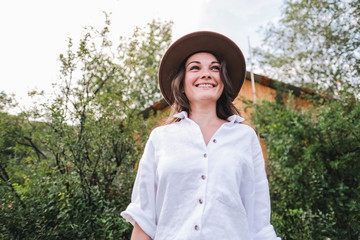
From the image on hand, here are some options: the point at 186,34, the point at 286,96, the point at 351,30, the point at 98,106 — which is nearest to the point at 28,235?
the point at 98,106

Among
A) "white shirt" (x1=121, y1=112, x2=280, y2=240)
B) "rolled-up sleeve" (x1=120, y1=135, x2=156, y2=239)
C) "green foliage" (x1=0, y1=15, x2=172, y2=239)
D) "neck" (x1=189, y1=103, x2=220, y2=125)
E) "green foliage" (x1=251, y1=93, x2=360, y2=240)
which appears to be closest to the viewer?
"white shirt" (x1=121, y1=112, x2=280, y2=240)

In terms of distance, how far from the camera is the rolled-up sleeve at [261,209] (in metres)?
1.41

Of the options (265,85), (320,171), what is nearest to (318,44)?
(265,85)

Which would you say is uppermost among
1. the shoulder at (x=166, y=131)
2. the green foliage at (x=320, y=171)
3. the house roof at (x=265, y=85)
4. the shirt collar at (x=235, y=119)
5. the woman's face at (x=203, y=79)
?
the house roof at (x=265, y=85)

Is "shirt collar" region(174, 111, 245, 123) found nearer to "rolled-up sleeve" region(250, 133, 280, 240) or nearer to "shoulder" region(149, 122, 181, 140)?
"shoulder" region(149, 122, 181, 140)

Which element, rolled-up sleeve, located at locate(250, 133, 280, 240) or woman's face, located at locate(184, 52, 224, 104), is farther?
woman's face, located at locate(184, 52, 224, 104)

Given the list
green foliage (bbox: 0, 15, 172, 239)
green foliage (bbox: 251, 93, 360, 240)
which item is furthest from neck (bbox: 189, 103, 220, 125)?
green foliage (bbox: 251, 93, 360, 240)

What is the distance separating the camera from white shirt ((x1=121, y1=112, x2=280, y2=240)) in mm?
1356

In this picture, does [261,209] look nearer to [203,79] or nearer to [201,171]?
[201,171]

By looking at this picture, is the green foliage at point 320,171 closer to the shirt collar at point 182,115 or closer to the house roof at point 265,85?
the shirt collar at point 182,115

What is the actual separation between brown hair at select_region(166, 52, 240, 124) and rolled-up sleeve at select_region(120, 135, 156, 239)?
14.1 inches

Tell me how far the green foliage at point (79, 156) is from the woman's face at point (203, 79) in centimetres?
190

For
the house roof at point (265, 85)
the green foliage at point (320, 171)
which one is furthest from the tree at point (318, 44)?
the green foliage at point (320, 171)

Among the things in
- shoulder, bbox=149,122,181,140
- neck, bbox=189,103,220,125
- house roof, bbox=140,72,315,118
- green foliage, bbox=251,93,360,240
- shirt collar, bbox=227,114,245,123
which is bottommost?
green foliage, bbox=251,93,360,240
